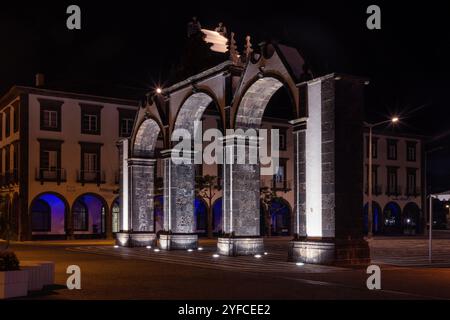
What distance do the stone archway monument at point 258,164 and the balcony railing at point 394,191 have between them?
30006 mm

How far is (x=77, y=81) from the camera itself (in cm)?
4488

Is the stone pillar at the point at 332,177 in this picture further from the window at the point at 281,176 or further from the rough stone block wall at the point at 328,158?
the window at the point at 281,176

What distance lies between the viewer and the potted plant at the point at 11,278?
10938 mm

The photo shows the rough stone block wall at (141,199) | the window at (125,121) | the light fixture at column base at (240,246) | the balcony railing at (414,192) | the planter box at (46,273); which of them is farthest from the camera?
the balcony railing at (414,192)

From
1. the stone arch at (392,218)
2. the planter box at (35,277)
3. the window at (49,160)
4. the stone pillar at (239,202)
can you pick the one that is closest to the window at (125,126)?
the window at (49,160)

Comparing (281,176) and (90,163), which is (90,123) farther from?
(281,176)

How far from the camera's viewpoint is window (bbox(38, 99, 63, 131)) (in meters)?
39.8

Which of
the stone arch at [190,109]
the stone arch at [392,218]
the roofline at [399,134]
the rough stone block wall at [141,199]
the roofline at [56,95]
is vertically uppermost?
the roofline at [56,95]

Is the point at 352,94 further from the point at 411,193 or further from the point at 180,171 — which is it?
the point at 411,193

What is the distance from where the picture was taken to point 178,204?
26.3m

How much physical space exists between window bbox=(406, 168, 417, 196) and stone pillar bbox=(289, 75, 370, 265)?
130 ft

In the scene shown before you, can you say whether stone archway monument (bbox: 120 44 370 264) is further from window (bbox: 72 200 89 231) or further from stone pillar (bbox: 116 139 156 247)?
window (bbox: 72 200 89 231)
